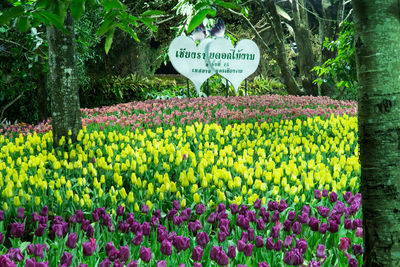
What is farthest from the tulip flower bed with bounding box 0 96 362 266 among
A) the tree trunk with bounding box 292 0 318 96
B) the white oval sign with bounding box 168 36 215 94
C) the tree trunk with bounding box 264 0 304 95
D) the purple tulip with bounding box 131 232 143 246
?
the tree trunk with bounding box 292 0 318 96

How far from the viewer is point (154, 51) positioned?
15008 millimetres

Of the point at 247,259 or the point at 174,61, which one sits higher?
the point at 174,61

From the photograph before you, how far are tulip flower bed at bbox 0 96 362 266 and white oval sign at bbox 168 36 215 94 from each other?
3.61 metres

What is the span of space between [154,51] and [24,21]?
13.2 m

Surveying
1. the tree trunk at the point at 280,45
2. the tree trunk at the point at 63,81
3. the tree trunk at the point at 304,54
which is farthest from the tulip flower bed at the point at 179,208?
the tree trunk at the point at 304,54

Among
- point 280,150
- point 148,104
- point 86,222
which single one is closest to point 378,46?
point 86,222

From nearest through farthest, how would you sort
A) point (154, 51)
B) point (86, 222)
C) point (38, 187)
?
point (86, 222), point (38, 187), point (154, 51)

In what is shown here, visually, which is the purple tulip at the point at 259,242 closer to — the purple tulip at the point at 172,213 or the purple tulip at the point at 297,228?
the purple tulip at the point at 297,228

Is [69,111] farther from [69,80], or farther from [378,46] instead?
[378,46]

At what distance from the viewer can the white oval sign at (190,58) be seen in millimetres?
8641

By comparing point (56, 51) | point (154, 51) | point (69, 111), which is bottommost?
point (69, 111)

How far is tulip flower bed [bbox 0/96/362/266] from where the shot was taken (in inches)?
82.0

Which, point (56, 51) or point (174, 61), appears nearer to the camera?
point (56, 51)

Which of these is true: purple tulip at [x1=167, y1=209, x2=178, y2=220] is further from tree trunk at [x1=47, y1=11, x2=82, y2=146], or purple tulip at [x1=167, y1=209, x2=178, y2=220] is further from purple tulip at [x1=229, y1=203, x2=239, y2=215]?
tree trunk at [x1=47, y1=11, x2=82, y2=146]
